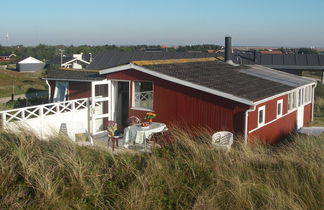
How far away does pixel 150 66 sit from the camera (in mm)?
13133

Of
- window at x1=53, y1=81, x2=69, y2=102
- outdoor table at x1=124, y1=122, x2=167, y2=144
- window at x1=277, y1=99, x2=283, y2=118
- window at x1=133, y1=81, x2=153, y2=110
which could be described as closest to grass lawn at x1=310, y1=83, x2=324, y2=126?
window at x1=277, y1=99, x2=283, y2=118

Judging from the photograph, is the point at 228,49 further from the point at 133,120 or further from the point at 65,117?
the point at 65,117

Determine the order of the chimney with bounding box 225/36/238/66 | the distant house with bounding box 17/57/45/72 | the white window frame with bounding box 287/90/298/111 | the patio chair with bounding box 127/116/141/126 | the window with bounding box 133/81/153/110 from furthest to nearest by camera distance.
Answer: the distant house with bounding box 17/57/45/72, the chimney with bounding box 225/36/238/66, the white window frame with bounding box 287/90/298/111, the window with bounding box 133/81/153/110, the patio chair with bounding box 127/116/141/126

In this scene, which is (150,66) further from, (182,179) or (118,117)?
(182,179)

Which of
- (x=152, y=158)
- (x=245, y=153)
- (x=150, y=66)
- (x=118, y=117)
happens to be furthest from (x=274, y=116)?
(x=152, y=158)

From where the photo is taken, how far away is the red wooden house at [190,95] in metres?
11.6

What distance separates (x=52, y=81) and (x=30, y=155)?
10750 mm

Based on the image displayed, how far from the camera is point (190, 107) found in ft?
40.2

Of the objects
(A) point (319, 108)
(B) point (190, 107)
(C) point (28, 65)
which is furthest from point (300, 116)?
(C) point (28, 65)

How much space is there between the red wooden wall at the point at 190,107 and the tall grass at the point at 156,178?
4.97m

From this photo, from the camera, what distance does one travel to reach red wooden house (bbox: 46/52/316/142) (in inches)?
459

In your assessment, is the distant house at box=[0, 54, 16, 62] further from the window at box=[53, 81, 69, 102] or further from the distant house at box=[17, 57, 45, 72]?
the window at box=[53, 81, 69, 102]

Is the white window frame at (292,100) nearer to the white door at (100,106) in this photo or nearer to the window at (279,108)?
the window at (279,108)

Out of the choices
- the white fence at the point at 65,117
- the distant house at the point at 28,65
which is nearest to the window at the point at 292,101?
the white fence at the point at 65,117
